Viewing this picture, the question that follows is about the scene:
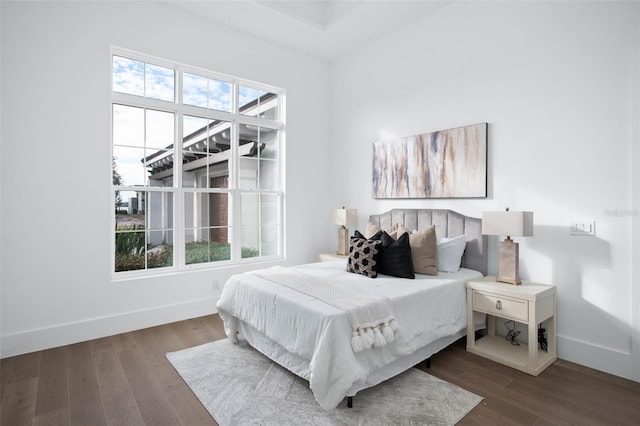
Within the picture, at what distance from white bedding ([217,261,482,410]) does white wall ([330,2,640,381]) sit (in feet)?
2.65

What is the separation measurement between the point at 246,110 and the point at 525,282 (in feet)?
11.9

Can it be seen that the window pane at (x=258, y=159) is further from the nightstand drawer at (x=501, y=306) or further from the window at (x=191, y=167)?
the nightstand drawer at (x=501, y=306)

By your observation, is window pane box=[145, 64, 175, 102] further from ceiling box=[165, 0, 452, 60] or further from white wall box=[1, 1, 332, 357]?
ceiling box=[165, 0, 452, 60]

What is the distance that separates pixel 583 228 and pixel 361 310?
6.45 feet

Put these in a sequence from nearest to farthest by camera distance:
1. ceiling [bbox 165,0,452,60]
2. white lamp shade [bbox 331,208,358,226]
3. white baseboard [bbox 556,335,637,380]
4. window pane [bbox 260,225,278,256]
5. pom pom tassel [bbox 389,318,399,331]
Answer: pom pom tassel [bbox 389,318,399,331], white baseboard [bbox 556,335,637,380], ceiling [bbox 165,0,452,60], white lamp shade [bbox 331,208,358,226], window pane [bbox 260,225,278,256]

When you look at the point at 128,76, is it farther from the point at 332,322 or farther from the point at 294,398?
the point at 294,398

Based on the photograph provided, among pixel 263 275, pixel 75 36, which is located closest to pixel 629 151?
pixel 263 275

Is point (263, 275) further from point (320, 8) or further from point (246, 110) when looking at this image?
point (320, 8)

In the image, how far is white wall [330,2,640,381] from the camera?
2.59 m

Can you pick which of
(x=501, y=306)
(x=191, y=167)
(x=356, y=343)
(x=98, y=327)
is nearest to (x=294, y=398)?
(x=356, y=343)

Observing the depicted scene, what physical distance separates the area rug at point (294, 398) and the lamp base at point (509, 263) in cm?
104

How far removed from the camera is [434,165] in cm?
371

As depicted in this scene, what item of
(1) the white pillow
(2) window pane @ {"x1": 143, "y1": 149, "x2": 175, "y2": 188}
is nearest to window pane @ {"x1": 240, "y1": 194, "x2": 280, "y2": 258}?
(2) window pane @ {"x1": 143, "y1": 149, "x2": 175, "y2": 188}

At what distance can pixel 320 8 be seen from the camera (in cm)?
415
